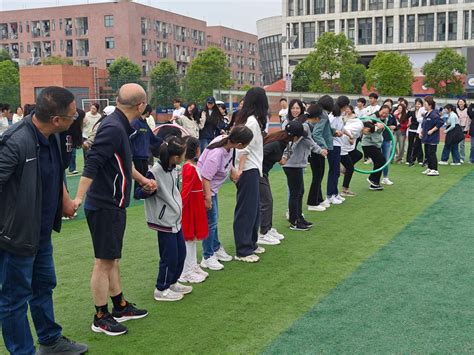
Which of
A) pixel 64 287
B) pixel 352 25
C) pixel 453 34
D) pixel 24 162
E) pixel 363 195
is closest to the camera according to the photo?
pixel 24 162

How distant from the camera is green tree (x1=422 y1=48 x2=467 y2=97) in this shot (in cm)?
4928

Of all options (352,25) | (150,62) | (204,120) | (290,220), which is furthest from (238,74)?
(290,220)

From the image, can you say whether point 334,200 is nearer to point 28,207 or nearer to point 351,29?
point 28,207

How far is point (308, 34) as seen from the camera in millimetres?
68438

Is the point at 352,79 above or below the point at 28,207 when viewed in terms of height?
above

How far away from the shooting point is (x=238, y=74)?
105 m

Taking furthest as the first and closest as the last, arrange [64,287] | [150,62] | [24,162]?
[150,62] → [64,287] → [24,162]

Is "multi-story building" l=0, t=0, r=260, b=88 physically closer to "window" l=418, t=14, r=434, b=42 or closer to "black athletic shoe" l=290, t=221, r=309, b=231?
"window" l=418, t=14, r=434, b=42

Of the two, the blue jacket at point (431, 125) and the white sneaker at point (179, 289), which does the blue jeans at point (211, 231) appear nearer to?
the white sneaker at point (179, 289)

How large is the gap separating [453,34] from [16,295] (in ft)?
210

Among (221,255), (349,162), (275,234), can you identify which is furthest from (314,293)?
(349,162)

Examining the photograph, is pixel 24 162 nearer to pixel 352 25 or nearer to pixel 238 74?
pixel 352 25

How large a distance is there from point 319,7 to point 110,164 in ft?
220

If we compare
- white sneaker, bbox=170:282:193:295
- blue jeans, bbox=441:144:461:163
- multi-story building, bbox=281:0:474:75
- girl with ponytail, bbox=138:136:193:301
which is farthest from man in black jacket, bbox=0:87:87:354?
multi-story building, bbox=281:0:474:75
